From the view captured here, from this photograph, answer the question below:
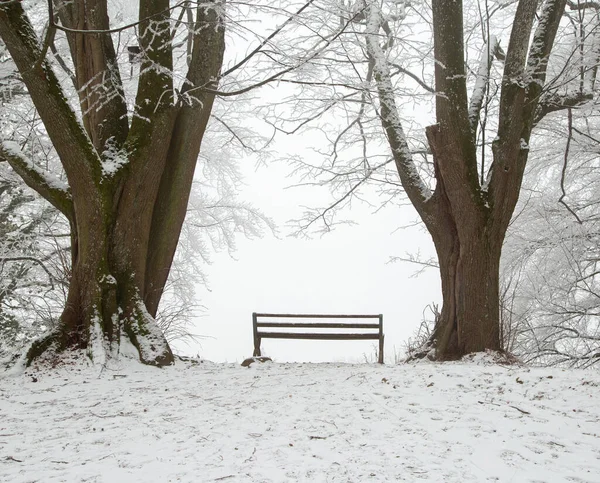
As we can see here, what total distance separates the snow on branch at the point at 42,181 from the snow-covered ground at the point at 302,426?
67.3 inches

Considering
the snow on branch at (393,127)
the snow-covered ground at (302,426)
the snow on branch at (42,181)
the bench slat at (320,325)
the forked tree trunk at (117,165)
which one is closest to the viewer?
the snow-covered ground at (302,426)

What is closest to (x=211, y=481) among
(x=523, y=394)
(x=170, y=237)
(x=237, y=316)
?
(x=523, y=394)

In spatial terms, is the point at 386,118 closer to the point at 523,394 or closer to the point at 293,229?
the point at 293,229

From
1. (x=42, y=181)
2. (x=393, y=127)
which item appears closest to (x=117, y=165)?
(x=42, y=181)

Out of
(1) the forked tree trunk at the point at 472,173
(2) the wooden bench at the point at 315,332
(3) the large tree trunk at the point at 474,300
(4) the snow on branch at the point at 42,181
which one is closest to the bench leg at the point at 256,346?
(2) the wooden bench at the point at 315,332

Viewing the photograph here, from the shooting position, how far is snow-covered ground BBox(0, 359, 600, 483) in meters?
2.16

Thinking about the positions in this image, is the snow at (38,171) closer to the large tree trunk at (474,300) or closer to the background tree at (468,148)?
the background tree at (468,148)

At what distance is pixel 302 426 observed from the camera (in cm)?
277

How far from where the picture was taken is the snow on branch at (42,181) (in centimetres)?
495

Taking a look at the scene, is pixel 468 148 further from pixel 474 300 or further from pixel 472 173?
pixel 474 300

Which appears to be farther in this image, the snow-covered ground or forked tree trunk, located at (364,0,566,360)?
forked tree trunk, located at (364,0,566,360)

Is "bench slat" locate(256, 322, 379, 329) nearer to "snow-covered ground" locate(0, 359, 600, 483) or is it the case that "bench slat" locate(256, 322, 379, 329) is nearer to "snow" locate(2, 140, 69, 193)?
"snow-covered ground" locate(0, 359, 600, 483)

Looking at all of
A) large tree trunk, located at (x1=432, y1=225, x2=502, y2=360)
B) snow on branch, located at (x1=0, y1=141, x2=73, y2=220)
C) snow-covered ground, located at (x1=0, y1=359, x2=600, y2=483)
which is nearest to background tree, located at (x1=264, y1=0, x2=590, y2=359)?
large tree trunk, located at (x1=432, y1=225, x2=502, y2=360)

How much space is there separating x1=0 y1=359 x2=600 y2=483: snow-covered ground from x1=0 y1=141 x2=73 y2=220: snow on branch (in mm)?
1711
